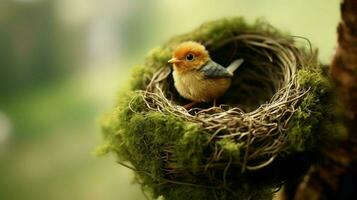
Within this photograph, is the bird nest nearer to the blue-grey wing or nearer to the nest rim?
the nest rim

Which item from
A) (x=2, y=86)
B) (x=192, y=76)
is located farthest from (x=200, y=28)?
(x=2, y=86)

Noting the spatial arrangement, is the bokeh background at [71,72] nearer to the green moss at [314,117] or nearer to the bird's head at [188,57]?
the bird's head at [188,57]

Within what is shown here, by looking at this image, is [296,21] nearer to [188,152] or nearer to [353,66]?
[353,66]

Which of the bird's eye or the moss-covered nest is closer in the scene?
the moss-covered nest

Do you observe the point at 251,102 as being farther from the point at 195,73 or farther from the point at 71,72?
the point at 71,72

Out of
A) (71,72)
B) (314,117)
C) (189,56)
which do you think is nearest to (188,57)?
(189,56)

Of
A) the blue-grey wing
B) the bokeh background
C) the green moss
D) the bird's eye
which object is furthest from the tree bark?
the bokeh background
